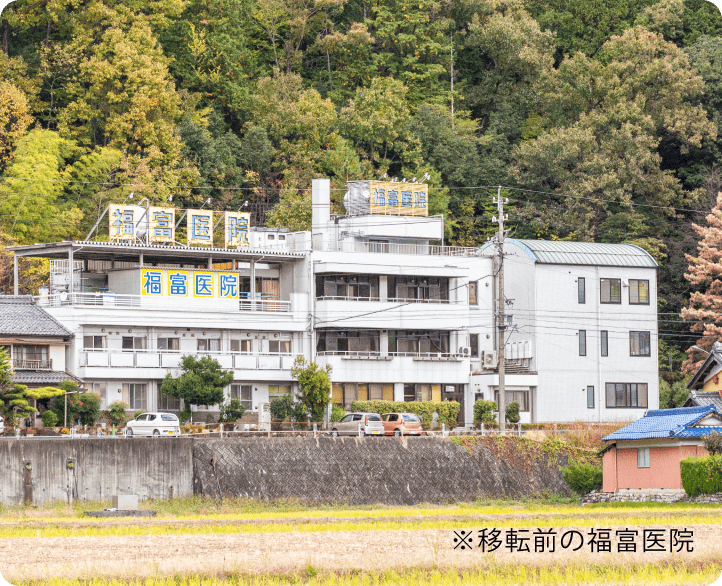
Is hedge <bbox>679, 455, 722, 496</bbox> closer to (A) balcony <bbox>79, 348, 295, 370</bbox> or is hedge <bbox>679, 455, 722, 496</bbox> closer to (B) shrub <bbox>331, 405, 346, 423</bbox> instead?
(B) shrub <bbox>331, 405, 346, 423</bbox>

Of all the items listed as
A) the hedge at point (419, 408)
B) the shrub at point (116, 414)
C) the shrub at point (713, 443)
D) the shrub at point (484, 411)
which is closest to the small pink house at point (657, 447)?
the shrub at point (713, 443)

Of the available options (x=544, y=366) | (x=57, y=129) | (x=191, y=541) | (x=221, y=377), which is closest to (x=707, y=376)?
(x=544, y=366)

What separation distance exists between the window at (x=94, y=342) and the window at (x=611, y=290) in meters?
29.6

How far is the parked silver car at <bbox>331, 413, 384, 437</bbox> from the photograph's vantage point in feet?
198

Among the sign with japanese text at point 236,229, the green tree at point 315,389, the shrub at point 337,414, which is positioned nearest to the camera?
the green tree at point 315,389

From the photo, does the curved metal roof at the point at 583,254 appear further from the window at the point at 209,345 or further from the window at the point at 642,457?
the window at the point at 642,457

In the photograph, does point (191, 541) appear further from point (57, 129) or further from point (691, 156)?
point (691, 156)

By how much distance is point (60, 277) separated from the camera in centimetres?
6850

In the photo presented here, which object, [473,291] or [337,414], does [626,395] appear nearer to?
[473,291]

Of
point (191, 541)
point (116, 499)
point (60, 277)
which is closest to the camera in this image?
point (191, 541)

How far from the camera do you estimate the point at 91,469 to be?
169ft

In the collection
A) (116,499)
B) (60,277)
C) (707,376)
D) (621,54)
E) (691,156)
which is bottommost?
(116,499)

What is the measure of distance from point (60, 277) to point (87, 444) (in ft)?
61.6

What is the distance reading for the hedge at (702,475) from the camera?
4919cm
